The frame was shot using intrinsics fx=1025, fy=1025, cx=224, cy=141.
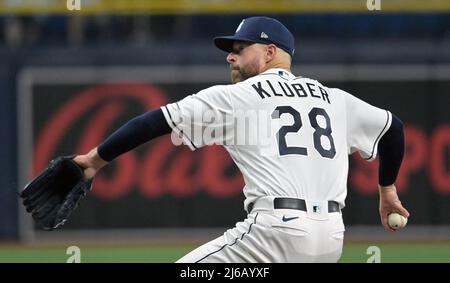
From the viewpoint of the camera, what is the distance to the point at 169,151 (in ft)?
40.2

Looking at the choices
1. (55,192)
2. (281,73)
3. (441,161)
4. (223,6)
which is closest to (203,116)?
(281,73)

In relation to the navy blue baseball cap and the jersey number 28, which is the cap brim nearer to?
the navy blue baseball cap

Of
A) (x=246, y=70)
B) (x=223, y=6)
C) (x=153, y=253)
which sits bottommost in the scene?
(x=153, y=253)

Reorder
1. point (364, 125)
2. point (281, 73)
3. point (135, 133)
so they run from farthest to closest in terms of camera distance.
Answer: point (364, 125)
point (281, 73)
point (135, 133)

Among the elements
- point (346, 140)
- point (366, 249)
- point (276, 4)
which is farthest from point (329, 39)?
point (346, 140)

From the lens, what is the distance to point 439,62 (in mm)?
12281

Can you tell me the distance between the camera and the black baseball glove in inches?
158

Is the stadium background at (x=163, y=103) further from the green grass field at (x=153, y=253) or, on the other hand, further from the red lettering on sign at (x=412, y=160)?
the green grass field at (x=153, y=253)

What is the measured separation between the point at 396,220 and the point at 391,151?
0.31 metres

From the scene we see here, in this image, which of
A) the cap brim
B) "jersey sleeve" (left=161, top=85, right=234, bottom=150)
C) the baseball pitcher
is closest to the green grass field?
the cap brim

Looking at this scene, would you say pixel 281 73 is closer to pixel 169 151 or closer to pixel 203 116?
pixel 203 116

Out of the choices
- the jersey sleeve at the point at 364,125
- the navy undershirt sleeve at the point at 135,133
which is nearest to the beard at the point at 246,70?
the jersey sleeve at the point at 364,125

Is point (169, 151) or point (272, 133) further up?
point (169, 151)
